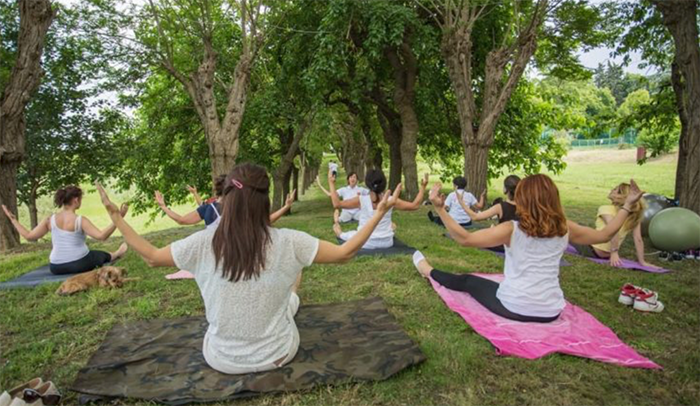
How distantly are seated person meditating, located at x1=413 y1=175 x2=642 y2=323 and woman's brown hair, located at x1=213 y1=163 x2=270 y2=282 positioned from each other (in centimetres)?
150

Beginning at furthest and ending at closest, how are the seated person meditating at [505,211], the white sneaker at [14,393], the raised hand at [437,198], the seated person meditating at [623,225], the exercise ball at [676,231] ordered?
the exercise ball at [676,231]
the seated person meditating at [623,225]
the seated person meditating at [505,211]
the raised hand at [437,198]
the white sneaker at [14,393]

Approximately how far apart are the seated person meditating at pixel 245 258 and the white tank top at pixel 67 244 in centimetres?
402

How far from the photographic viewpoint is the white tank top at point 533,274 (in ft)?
12.8

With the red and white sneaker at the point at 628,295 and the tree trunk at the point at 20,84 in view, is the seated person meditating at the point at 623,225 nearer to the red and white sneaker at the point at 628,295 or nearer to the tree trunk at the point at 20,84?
the red and white sneaker at the point at 628,295

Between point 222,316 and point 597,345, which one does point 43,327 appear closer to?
point 222,316

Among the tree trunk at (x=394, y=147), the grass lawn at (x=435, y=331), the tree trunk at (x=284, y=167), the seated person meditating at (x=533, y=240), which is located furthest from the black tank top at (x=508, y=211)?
the tree trunk at (x=284, y=167)

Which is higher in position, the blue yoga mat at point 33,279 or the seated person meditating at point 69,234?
the seated person meditating at point 69,234

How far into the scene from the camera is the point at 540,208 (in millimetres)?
3693

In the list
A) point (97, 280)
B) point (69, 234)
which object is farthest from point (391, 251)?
point (69, 234)

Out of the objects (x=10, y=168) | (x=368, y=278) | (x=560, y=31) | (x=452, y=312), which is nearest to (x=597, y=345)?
(x=452, y=312)

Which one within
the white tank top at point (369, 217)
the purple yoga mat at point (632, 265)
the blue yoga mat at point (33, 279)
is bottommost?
the purple yoga mat at point (632, 265)

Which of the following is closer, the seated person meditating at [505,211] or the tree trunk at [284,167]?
the seated person meditating at [505,211]

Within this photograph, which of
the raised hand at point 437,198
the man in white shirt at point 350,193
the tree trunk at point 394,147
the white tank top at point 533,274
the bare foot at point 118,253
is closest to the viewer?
the raised hand at point 437,198

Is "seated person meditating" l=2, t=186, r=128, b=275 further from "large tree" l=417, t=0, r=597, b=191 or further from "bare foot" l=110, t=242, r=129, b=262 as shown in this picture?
"large tree" l=417, t=0, r=597, b=191
